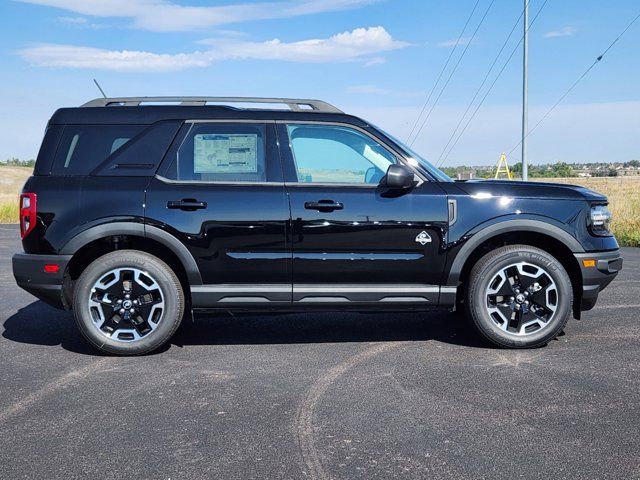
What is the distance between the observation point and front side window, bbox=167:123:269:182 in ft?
17.6

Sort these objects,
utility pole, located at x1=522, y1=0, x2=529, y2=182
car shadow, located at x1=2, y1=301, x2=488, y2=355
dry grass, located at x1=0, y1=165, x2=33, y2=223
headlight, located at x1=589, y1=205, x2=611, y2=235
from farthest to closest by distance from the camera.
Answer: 1. dry grass, located at x1=0, y1=165, x2=33, y2=223
2. utility pole, located at x1=522, y1=0, x2=529, y2=182
3. car shadow, located at x1=2, y1=301, x2=488, y2=355
4. headlight, located at x1=589, y1=205, x2=611, y2=235

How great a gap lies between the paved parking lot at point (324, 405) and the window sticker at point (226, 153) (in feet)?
4.85

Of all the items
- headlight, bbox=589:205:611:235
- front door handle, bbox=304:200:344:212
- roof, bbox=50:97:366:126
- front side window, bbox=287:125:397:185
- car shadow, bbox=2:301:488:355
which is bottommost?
car shadow, bbox=2:301:488:355

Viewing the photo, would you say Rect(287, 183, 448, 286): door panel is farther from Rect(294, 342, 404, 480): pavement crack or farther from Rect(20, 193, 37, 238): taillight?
Rect(20, 193, 37, 238): taillight

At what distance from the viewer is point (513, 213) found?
17.6ft

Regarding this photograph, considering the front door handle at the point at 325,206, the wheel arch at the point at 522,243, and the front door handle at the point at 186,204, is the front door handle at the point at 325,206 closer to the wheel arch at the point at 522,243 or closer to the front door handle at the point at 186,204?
→ the front door handle at the point at 186,204

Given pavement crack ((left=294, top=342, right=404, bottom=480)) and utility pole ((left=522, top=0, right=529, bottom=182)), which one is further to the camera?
utility pole ((left=522, top=0, right=529, bottom=182))

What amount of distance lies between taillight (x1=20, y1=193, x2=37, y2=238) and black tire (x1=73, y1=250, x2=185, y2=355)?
1.81 feet

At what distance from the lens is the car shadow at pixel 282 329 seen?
231 inches

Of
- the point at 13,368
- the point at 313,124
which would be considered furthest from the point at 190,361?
the point at 313,124

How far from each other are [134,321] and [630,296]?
5.50 metres

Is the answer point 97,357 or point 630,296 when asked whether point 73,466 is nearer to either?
point 97,357

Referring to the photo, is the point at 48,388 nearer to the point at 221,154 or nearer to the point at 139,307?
the point at 139,307

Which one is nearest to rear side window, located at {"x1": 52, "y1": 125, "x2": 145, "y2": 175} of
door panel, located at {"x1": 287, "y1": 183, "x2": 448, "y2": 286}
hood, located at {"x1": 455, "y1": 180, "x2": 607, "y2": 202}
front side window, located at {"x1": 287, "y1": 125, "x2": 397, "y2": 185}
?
front side window, located at {"x1": 287, "y1": 125, "x2": 397, "y2": 185}
